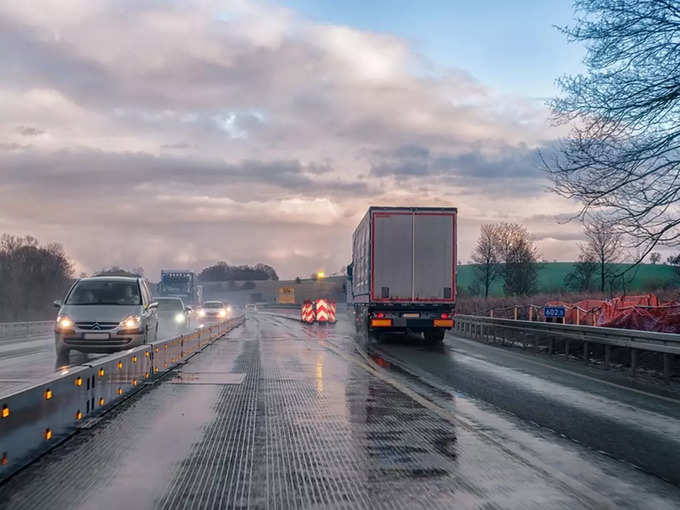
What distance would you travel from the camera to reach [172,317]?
113ft

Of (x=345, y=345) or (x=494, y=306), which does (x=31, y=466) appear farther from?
(x=494, y=306)

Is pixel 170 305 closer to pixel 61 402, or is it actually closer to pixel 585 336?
pixel 585 336

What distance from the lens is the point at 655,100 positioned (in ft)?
53.0

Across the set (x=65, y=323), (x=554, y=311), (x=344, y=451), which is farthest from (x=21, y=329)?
(x=344, y=451)

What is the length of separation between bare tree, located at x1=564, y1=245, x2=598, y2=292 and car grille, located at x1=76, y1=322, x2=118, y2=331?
1828 inches

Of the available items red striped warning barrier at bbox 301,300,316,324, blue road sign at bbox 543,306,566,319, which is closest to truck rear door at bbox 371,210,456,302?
blue road sign at bbox 543,306,566,319

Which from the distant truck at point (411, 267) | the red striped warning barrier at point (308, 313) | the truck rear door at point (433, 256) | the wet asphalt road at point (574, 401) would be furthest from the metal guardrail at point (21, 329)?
the wet asphalt road at point (574, 401)

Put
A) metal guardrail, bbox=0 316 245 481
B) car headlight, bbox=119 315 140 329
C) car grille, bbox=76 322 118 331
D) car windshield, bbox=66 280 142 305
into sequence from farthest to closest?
car windshield, bbox=66 280 142 305 → car headlight, bbox=119 315 140 329 → car grille, bbox=76 322 118 331 → metal guardrail, bbox=0 316 245 481

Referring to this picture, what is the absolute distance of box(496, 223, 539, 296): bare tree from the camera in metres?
66.8

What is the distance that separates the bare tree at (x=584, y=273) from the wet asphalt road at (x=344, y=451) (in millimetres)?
46451

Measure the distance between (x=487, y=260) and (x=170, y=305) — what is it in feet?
145

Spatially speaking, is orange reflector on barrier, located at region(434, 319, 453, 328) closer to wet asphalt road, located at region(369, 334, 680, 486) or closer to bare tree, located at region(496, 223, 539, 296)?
wet asphalt road, located at region(369, 334, 680, 486)

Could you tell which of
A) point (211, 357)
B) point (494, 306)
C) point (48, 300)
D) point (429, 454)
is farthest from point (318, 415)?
point (48, 300)

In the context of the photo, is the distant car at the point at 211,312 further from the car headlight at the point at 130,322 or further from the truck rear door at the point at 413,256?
the car headlight at the point at 130,322
